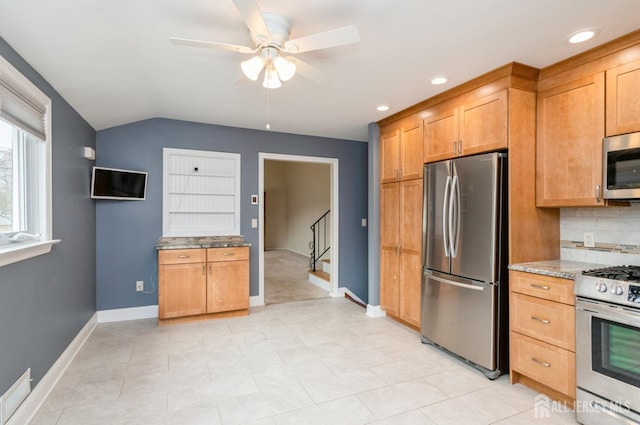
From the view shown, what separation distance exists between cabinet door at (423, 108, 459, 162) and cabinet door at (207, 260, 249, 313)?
8.31 ft

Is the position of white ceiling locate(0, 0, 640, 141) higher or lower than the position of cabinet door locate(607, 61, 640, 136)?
higher

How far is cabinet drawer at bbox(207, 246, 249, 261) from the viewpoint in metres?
3.89

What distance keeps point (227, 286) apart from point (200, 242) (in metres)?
0.63

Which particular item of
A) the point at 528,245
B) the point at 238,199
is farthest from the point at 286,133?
the point at 528,245

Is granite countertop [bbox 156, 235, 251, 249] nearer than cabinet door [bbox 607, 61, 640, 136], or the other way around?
cabinet door [bbox 607, 61, 640, 136]

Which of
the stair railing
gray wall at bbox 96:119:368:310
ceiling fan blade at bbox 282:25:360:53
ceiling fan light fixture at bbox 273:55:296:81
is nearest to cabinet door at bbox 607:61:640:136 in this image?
ceiling fan blade at bbox 282:25:360:53

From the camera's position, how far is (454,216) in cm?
289

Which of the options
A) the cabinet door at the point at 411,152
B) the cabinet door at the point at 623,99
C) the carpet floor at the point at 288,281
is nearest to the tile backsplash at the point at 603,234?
the cabinet door at the point at 623,99

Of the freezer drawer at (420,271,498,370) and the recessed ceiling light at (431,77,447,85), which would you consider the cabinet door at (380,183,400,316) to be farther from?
the recessed ceiling light at (431,77,447,85)

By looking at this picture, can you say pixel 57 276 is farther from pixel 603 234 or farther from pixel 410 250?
pixel 603 234

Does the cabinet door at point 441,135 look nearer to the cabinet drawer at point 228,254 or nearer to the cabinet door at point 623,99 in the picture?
the cabinet door at point 623,99

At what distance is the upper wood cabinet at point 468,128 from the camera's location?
263 cm

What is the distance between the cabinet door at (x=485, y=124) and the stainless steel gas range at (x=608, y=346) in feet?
3.85

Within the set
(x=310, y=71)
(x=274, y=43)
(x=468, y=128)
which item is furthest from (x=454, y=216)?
(x=274, y=43)
